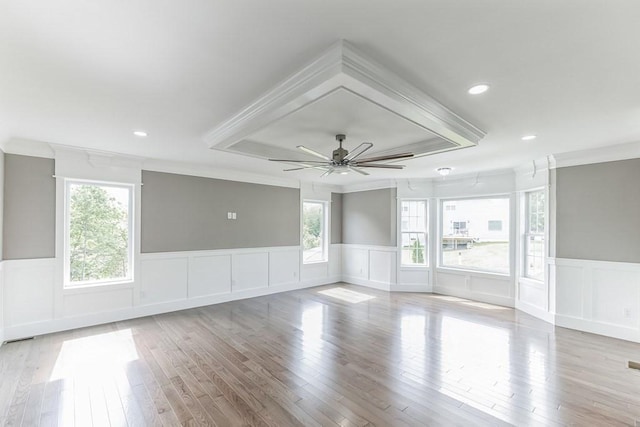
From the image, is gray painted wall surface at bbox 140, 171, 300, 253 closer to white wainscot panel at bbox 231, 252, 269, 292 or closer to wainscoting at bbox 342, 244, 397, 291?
white wainscot panel at bbox 231, 252, 269, 292

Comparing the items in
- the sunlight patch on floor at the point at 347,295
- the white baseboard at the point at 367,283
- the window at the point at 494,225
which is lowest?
the sunlight patch on floor at the point at 347,295

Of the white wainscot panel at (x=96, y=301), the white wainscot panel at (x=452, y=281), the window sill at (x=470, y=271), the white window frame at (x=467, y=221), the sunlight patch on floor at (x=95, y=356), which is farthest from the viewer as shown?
the white wainscot panel at (x=452, y=281)

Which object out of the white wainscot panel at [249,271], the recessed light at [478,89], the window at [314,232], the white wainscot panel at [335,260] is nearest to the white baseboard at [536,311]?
the white wainscot panel at [335,260]

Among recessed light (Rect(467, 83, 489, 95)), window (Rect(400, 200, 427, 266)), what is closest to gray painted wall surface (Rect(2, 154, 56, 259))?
recessed light (Rect(467, 83, 489, 95))

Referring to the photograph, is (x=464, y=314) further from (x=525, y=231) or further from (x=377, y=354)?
(x=377, y=354)

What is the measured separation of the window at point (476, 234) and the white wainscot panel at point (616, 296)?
1.46m

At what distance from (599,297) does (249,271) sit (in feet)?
19.0

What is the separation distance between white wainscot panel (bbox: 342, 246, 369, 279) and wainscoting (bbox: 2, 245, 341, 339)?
0.80 m

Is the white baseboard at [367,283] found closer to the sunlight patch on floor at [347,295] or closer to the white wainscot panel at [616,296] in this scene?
the sunlight patch on floor at [347,295]

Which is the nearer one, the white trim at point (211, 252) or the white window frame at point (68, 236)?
the white window frame at point (68, 236)

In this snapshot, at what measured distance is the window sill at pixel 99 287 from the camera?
4202 mm

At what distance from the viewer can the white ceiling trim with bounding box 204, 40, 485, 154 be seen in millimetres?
1827

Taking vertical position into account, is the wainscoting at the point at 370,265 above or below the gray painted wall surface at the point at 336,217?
below

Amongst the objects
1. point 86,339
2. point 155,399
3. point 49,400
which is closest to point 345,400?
point 155,399
